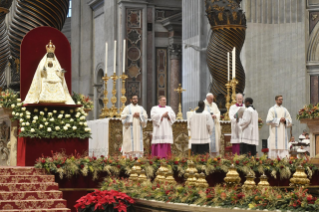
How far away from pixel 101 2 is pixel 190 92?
7.15 metres

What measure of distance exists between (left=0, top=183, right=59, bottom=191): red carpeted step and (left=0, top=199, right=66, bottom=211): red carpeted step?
0.39m

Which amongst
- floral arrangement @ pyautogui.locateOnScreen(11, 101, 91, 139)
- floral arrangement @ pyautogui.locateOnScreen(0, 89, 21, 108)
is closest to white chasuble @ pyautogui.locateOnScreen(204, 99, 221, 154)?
floral arrangement @ pyautogui.locateOnScreen(11, 101, 91, 139)

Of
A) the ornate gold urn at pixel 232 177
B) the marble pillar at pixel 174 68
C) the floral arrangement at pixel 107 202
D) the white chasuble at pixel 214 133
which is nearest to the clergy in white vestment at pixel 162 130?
the white chasuble at pixel 214 133

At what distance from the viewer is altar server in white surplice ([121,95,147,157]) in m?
13.4

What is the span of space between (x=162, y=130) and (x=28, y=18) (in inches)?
158

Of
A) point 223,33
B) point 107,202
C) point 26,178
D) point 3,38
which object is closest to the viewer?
point 107,202

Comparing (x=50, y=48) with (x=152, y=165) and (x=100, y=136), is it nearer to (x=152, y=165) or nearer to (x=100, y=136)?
(x=152, y=165)

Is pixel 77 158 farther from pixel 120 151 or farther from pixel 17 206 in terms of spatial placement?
pixel 120 151

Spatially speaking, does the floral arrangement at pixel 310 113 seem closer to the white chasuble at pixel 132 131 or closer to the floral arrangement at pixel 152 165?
the floral arrangement at pixel 152 165

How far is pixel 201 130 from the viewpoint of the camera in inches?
515

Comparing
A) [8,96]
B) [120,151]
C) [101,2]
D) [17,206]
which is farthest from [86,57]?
[17,206]

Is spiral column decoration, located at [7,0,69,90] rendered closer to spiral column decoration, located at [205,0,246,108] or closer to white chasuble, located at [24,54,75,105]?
white chasuble, located at [24,54,75,105]

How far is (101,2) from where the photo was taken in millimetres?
26328

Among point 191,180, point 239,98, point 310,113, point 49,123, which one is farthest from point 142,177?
point 239,98
